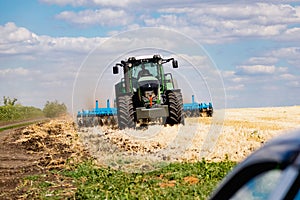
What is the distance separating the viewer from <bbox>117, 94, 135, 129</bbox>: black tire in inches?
832

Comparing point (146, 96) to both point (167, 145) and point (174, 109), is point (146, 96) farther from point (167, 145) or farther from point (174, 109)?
point (167, 145)

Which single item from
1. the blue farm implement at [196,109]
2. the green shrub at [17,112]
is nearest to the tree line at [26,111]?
the green shrub at [17,112]

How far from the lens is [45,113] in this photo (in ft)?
209

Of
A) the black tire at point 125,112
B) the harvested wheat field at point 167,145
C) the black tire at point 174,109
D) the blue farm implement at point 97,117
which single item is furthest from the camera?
the blue farm implement at point 97,117

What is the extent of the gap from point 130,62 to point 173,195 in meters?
13.6

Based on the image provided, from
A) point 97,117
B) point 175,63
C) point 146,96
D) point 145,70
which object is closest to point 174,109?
→ point 146,96

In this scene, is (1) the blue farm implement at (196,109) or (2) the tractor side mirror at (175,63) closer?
(2) the tractor side mirror at (175,63)

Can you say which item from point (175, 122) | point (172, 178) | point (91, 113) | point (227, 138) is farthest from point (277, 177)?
point (91, 113)

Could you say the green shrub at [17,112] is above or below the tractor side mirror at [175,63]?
below

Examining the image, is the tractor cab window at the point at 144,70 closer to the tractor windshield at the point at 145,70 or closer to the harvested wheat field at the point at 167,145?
the tractor windshield at the point at 145,70

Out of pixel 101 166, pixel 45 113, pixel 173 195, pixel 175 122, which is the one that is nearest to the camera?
pixel 173 195

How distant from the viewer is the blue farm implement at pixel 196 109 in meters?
27.9

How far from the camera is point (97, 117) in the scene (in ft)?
83.9

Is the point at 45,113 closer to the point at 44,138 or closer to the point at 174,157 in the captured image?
the point at 44,138
